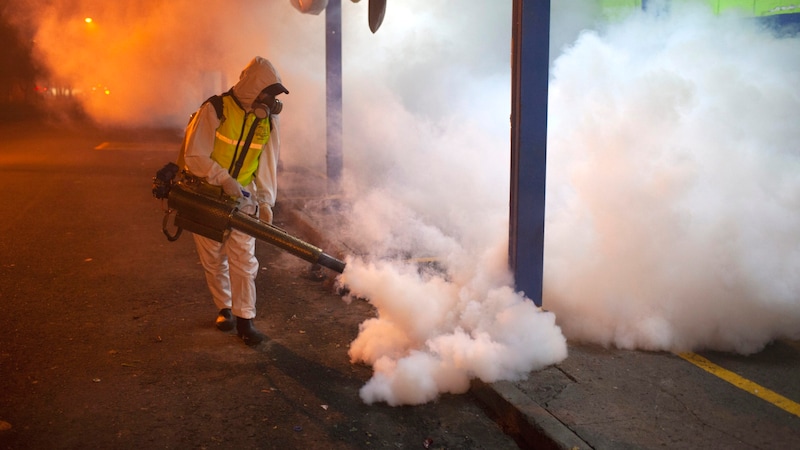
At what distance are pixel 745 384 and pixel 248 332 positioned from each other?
3.05m

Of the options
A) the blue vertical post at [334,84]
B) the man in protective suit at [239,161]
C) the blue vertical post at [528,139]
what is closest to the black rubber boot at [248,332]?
the man in protective suit at [239,161]

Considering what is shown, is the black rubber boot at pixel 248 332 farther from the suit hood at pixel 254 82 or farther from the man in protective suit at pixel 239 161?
the suit hood at pixel 254 82

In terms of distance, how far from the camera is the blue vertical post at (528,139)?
3982 mm

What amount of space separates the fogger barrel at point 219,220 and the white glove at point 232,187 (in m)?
0.04

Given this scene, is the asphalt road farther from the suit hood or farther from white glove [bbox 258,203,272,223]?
the suit hood

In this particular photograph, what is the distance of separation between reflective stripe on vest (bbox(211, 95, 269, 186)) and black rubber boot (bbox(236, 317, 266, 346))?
3.11 ft

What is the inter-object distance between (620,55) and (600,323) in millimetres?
2664

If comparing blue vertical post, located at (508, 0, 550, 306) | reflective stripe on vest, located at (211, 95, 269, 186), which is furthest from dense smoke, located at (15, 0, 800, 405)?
reflective stripe on vest, located at (211, 95, 269, 186)

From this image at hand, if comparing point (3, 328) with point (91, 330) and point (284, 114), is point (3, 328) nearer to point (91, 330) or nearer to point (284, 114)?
point (91, 330)

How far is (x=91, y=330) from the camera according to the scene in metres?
4.72

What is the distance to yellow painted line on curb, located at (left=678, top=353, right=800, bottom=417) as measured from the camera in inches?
140

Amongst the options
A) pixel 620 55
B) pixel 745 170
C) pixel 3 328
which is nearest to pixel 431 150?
pixel 620 55

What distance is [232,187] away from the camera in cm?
424

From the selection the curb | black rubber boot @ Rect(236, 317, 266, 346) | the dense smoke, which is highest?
the dense smoke
